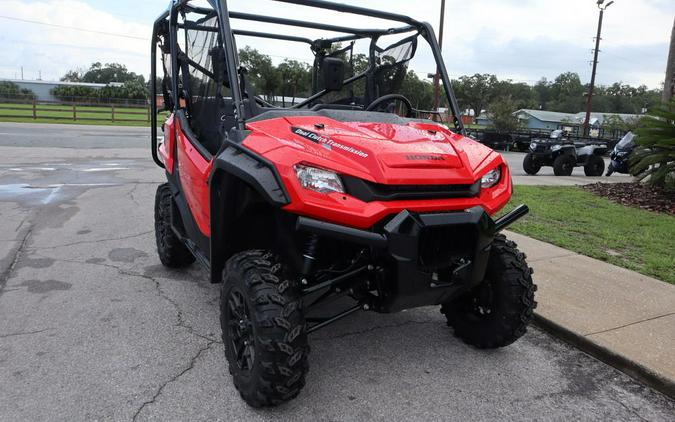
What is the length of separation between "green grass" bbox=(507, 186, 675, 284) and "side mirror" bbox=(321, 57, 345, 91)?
11.0 ft

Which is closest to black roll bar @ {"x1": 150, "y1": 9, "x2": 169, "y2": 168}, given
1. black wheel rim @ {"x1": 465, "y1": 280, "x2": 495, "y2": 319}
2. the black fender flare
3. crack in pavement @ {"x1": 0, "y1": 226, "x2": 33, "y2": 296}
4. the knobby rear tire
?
the knobby rear tire

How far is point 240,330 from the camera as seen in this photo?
9.43 ft

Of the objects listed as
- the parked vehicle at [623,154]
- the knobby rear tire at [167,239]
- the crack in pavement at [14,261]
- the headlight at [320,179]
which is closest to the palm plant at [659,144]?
the parked vehicle at [623,154]

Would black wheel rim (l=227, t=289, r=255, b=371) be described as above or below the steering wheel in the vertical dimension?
below

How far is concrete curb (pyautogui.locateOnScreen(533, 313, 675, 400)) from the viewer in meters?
3.10

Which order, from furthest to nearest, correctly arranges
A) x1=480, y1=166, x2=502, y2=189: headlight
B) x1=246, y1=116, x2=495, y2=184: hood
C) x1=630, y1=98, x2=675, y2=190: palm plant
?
x1=630, y1=98, x2=675, y2=190: palm plant
x1=480, y1=166, x2=502, y2=189: headlight
x1=246, y1=116, x2=495, y2=184: hood

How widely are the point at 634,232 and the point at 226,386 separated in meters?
5.86

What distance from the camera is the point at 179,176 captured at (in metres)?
4.21

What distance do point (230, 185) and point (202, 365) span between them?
115 centimetres

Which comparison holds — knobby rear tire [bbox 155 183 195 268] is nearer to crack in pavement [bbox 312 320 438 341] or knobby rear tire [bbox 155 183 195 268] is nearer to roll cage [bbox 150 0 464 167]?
roll cage [bbox 150 0 464 167]

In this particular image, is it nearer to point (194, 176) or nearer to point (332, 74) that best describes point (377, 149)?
point (194, 176)

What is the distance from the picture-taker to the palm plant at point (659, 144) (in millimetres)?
8945

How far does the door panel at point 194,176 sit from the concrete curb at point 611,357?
256cm

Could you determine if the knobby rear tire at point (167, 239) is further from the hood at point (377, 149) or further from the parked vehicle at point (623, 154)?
the parked vehicle at point (623, 154)
